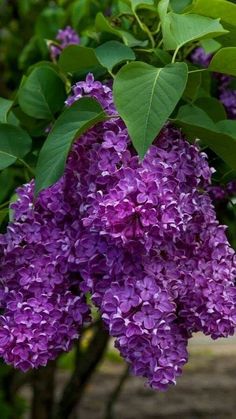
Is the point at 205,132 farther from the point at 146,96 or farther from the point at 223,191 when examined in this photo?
the point at 223,191

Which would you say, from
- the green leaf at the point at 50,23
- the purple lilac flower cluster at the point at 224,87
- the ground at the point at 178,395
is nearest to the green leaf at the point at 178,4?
the purple lilac flower cluster at the point at 224,87

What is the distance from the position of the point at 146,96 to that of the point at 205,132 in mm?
172

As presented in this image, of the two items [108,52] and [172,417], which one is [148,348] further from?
[172,417]

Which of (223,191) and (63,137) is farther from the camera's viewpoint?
(223,191)

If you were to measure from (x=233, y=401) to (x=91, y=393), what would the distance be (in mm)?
1199

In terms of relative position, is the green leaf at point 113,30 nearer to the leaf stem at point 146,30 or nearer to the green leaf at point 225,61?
the leaf stem at point 146,30

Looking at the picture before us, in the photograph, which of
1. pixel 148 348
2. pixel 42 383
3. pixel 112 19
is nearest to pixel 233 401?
pixel 42 383

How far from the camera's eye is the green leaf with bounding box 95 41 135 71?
1.62 meters

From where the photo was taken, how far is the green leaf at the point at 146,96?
1367mm

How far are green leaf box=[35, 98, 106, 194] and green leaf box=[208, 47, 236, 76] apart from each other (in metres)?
0.20

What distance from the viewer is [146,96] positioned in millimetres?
1405

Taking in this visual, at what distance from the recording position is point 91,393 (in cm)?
734

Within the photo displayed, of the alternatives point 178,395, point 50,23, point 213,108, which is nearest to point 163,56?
point 213,108

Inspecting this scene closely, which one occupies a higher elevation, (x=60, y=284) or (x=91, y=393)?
(x=60, y=284)
